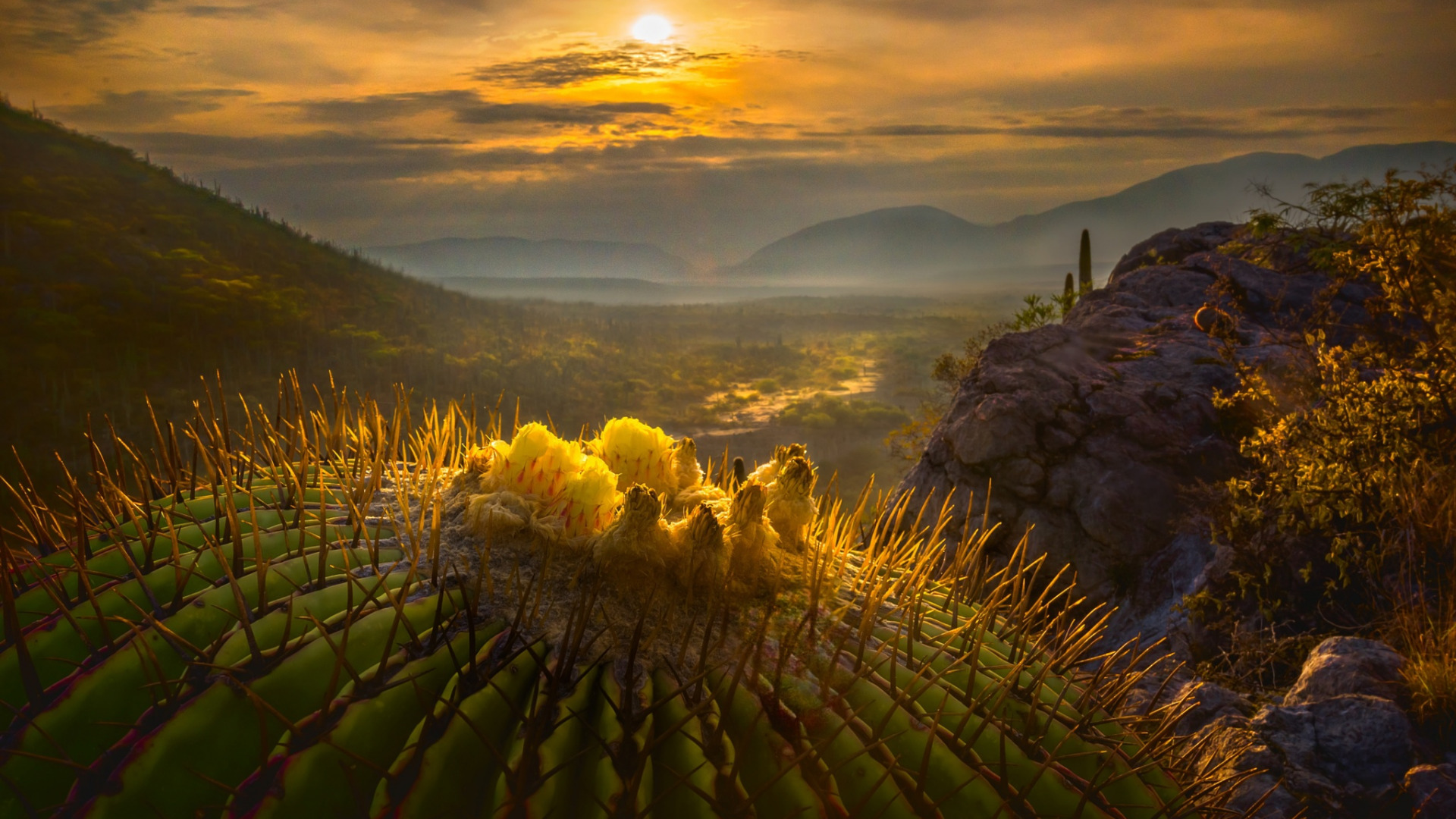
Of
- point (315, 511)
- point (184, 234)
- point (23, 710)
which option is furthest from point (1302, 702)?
point (184, 234)

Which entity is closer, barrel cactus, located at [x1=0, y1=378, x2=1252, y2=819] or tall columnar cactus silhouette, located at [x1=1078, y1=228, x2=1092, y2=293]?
barrel cactus, located at [x1=0, y1=378, x2=1252, y2=819]

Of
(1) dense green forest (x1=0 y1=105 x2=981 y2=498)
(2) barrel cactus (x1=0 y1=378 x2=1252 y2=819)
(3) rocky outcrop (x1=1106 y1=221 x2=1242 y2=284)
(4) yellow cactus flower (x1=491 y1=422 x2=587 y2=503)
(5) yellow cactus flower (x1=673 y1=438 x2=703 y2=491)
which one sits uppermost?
(3) rocky outcrop (x1=1106 y1=221 x2=1242 y2=284)

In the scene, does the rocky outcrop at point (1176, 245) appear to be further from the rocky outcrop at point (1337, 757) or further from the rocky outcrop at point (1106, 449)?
the rocky outcrop at point (1337, 757)

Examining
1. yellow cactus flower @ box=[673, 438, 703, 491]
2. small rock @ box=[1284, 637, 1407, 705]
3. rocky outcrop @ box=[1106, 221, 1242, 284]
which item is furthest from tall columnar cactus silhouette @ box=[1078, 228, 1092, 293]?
yellow cactus flower @ box=[673, 438, 703, 491]

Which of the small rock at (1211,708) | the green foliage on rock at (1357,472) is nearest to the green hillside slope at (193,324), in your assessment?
the green foliage on rock at (1357,472)

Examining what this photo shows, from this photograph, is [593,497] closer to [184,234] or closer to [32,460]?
[32,460]

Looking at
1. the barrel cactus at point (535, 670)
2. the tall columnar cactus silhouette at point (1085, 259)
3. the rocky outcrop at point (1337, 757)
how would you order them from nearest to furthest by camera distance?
the barrel cactus at point (535, 670)
the rocky outcrop at point (1337, 757)
the tall columnar cactus silhouette at point (1085, 259)

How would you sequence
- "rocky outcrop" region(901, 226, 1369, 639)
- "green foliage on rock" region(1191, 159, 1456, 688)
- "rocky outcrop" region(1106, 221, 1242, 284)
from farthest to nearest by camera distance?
1. "rocky outcrop" region(1106, 221, 1242, 284)
2. "rocky outcrop" region(901, 226, 1369, 639)
3. "green foliage on rock" region(1191, 159, 1456, 688)

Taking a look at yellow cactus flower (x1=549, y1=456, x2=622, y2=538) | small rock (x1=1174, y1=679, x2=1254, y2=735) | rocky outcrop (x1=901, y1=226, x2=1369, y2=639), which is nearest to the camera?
yellow cactus flower (x1=549, y1=456, x2=622, y2=538)

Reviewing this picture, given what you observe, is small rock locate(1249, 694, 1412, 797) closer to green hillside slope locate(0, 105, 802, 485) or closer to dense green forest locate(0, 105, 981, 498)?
green hillside slope locate(0, 105, 802, 485)
